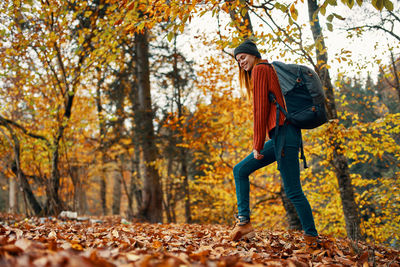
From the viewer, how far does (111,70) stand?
10891mm

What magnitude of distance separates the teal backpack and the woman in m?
0.08

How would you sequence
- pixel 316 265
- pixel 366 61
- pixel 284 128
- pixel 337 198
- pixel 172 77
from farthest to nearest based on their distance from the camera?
pixel 172 77 → pixel 337 198 → pixel 366 61 → pixel 284 128 → pixel 316 265

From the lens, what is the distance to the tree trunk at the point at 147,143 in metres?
8.52

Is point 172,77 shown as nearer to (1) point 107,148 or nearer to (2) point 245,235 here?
(1) point 107,148

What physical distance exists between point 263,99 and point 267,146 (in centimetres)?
49

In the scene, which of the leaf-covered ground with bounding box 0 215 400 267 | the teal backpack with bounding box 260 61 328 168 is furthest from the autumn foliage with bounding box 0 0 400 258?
the teal backpack with bounding box 260 61 328 168

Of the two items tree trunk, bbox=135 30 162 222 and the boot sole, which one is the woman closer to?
the boot sole

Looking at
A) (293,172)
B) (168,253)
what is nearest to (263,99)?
(293,172)

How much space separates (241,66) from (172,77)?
8802 mm

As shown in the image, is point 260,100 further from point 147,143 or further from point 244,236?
point 147,143

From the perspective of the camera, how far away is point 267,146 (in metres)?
2.83

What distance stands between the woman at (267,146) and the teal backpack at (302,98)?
0.08 metres

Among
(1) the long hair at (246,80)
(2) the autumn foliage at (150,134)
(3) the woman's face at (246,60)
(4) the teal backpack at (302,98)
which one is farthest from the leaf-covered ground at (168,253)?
(3) the woman's face at (246,60)

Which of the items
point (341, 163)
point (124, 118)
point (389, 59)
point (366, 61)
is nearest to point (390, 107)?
point (389, 59)
